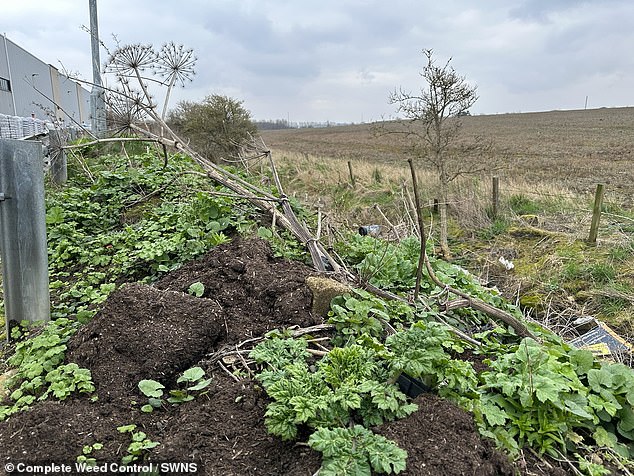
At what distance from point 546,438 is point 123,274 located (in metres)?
3.24

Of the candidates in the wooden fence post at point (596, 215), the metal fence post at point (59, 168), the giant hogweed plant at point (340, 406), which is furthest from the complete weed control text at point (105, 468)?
the wooden fence post at point (596, 215)

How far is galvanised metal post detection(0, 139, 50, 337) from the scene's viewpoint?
9.04ft

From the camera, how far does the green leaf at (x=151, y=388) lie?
2.17 metres

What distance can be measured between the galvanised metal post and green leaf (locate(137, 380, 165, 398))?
1.24 meters

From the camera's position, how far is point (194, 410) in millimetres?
2121

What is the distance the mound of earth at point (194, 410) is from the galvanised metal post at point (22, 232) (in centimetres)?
62

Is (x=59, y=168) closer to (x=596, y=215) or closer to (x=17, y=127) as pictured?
(x=596, y=215)

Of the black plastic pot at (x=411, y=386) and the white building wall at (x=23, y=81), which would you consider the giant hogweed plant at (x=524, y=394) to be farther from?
the white building wall at (x=23, y=81)

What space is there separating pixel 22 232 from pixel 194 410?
67.0 inches

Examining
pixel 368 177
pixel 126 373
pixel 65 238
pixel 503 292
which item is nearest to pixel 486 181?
pixel 368 177

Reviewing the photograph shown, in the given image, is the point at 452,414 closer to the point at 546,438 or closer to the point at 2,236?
Answer: the point at 546,438

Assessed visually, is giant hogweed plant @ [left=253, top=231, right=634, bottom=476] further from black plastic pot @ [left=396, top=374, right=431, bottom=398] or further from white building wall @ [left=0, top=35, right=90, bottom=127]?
white building wall @ [left=0, top=35, right=90, bottom=127]

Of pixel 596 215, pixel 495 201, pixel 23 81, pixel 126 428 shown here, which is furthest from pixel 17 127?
pixel 126 428

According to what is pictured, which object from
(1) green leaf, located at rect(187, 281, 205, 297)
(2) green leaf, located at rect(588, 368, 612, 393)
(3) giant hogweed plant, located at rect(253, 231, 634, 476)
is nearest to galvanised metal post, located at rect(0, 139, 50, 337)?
(1) green leaf, located at rect(187, 281, 205, 297)
